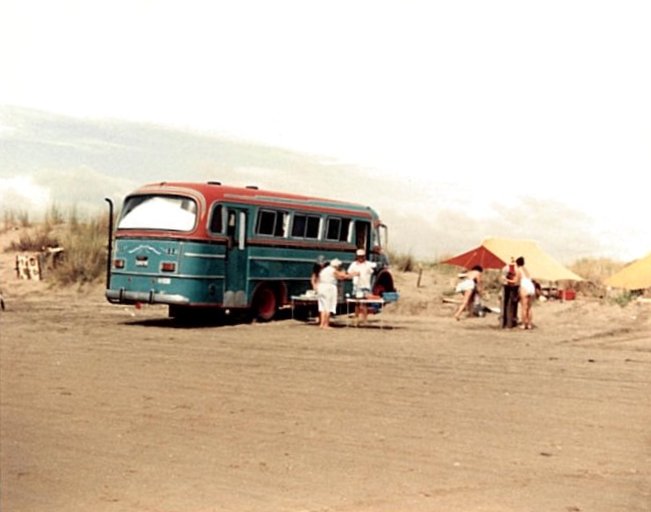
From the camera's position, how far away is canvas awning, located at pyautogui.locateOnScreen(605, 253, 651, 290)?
32812 millimetres

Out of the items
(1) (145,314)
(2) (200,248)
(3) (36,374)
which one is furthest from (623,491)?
(1) (145,314)

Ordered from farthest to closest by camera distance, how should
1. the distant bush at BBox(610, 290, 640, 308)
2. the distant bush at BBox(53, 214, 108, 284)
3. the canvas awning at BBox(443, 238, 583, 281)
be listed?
the distant bush at BBox(53, 214, 108, 284) → the canvas awning at BBox(443, 238, 583, 281) → the distant bush at BBox(610, 290, 640, 308)

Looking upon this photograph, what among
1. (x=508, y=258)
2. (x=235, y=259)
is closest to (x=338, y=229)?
(x=235, y=259)

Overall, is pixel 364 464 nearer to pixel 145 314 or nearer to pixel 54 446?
pixel 54 446

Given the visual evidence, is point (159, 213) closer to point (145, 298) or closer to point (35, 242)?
point (145, 298)

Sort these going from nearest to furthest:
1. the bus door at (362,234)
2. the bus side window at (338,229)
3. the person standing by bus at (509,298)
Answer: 1. the person standing by bus at (509,298)
2. the bus side window at (338,229)
3. the bus door at (362,234)

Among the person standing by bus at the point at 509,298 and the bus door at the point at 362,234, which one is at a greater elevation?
the bus door at the point at 362,234

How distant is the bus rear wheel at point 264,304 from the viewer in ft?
86.0

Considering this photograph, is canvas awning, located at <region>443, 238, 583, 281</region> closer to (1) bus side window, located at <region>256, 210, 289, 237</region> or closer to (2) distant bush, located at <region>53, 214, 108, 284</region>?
(1) bus side window, located at <region>256, 210, 289, 237</region>

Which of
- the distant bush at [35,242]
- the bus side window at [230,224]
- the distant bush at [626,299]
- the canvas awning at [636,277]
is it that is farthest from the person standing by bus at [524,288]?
the distant bush at [35,242]

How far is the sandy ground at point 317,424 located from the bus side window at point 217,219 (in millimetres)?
3452

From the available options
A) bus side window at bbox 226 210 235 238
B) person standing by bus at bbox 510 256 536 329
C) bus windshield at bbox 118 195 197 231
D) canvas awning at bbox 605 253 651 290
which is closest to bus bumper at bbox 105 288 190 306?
bus windshield at bbox 118 195 197 231

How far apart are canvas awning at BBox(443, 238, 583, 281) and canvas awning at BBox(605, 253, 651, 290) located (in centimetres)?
246

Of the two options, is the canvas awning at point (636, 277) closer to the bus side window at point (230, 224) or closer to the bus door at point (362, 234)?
the bus door at point (362, 234)
